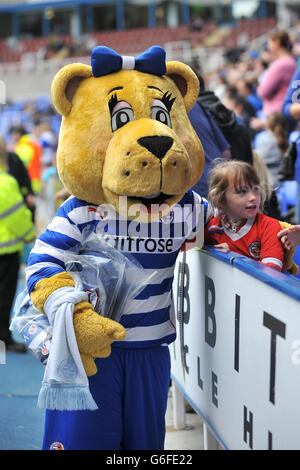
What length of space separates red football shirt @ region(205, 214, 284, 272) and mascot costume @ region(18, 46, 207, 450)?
0.26m

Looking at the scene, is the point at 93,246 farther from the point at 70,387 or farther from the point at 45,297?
the point at 70,387

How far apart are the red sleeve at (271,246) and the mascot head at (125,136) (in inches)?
16.6

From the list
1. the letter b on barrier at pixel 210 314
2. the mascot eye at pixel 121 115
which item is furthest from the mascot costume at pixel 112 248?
the letter b on barrier at pixel 210 314

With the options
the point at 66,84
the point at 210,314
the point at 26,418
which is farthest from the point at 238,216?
the point at 26,418

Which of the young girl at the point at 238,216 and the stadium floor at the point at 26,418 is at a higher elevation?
the young girl at the point at 238,216

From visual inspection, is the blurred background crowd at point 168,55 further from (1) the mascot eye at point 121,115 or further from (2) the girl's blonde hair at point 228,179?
(1) the mascot eye at point 121,115

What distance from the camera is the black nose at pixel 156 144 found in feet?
7.36

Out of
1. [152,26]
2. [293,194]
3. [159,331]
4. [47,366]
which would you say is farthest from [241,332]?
[152,26]

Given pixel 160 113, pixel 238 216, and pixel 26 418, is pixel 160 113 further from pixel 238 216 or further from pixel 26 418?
pixel 26 418

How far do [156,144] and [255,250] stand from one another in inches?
30.0

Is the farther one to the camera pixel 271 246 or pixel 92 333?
pixel 271 246

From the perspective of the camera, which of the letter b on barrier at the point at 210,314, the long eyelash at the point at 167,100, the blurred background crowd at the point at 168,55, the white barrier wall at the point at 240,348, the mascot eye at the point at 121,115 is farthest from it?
the blurred background crowd at the point at 168,55

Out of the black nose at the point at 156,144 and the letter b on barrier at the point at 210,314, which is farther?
the letter b on barrier at the point at 210,314

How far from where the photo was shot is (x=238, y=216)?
2818mm
